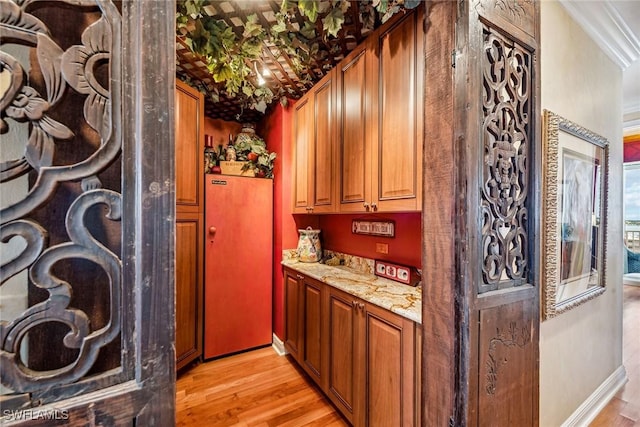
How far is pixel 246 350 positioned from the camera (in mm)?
2717

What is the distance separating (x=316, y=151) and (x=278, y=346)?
2036mm

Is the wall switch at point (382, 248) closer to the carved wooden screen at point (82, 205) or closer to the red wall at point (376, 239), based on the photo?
the red wall at point (376, 239)

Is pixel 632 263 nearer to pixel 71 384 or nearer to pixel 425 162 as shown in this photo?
pixel 425 162

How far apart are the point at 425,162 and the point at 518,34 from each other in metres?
0.70

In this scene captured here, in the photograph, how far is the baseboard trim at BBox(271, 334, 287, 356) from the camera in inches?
105

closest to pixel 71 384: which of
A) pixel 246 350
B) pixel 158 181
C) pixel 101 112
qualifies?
pixel 158 181

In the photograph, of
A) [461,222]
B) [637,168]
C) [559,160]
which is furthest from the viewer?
[637,168]

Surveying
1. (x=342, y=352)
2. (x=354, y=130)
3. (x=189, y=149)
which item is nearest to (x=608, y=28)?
(x=354, y=130)

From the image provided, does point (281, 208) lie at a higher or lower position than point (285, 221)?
higher

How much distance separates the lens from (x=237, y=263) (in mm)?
2668

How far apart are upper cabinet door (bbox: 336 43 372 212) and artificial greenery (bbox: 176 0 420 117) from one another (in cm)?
23

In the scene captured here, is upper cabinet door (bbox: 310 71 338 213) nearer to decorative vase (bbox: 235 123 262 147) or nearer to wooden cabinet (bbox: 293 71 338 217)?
wooden cabinet (bbox: 293 71 338 217)

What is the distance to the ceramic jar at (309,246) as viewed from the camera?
2.63 m

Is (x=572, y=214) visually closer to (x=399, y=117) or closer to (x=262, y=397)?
(x=399, y=117)
